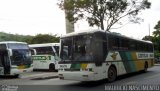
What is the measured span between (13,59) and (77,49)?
25.0 feet

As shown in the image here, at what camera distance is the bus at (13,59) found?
21359 millimetres

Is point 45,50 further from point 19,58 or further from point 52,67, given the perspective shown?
point 19,58

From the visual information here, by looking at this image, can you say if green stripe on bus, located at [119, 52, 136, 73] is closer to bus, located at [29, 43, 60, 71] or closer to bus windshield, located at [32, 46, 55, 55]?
bus, located at [29, 43, 60, 71]

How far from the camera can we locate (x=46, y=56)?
2820 cm

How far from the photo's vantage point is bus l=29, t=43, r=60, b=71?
27.7m

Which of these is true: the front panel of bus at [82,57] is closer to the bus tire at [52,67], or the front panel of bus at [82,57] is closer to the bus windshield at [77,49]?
the bus windshield at [77,49]

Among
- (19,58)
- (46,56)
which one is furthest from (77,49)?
(46,56)

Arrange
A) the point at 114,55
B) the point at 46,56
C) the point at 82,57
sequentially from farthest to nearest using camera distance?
the point at 46,56, the point at 114,55, the point at 82,57

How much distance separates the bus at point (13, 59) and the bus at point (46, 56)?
4692 millimetres

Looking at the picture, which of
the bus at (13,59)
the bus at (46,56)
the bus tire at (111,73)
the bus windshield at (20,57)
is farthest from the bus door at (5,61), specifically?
the bus tire at (111,73)

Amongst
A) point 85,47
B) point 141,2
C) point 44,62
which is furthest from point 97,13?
point 85,47

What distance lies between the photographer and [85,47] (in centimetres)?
1525

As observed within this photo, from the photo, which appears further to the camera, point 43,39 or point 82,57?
point 43,39

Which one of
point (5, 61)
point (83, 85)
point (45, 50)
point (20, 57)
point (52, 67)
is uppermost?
point (45, 50)
